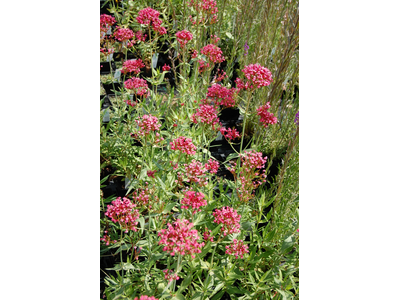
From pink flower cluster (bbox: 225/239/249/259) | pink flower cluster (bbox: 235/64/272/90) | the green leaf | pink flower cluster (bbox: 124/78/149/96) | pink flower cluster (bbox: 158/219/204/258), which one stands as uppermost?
pink flower cluster (bbox: 235/64/272/90)

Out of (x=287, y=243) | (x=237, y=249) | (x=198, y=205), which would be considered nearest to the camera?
(x=198, y=205)

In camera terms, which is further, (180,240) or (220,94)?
(220,94)

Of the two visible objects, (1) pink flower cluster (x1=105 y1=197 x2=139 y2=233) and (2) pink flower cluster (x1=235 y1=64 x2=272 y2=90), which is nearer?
(1) pink flower cluster (x1=105 y1=197 x2=139 y2=233)

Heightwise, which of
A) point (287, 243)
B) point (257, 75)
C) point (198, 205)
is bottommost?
point (287, 243)

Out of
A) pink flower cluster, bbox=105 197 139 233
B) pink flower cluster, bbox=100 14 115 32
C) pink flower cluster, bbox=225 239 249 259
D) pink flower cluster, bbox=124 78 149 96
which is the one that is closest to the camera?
pink flower cluster, bbox=105 197 139 233

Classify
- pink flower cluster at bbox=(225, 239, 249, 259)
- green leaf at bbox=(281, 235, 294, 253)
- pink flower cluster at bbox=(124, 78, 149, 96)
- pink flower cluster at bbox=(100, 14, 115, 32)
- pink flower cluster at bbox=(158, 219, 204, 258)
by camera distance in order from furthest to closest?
pink flower cluster at bbox=(100, 14, 115, 32), pink flower cluster at bbox=(124, 78, 149, 96), green leaf at bbox=(281, 235, 294, 253), pink flower cluster at bbox=(225, 239, 249, 259), pink flower cluster at bbox=(158, 219, 204, 258)

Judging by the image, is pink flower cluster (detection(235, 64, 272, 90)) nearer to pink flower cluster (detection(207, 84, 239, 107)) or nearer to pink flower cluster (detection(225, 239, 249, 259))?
pink flower cluster (detection(207, 84, 239, 107))

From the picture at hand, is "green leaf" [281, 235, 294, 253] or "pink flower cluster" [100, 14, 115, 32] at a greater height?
"pink flower cluster" [100, 14, 115, 32]

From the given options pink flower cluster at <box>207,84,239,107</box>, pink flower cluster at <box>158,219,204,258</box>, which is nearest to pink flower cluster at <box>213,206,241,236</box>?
pink flower cluster at <box>158,219,204,258</box>

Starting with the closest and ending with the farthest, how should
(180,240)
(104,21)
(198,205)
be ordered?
(180,240), (198,205), (104,21)

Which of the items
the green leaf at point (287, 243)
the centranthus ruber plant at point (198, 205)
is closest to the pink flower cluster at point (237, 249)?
the centranthus ruber plant at point (198, 205)

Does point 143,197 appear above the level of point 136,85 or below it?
below

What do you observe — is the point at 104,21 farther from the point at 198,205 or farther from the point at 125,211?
the point at 198,205

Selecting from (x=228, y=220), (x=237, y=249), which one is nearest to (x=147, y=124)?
(x=228, y=220)
